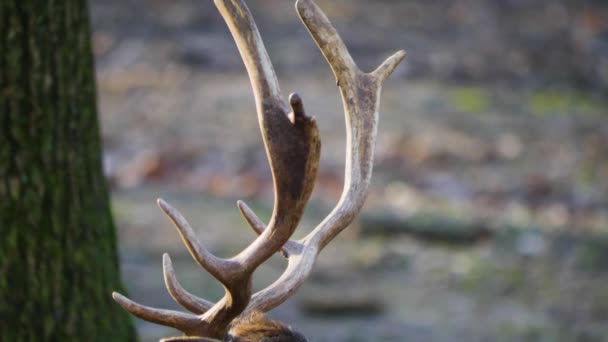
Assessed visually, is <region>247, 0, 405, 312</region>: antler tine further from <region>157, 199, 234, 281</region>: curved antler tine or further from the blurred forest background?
the blurred forest background

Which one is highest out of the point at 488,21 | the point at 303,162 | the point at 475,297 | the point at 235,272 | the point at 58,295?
the point at 303,162

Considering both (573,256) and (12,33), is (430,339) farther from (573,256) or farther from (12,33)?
(12,33)

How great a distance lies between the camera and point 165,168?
11.4 m

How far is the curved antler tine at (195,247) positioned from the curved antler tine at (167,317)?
0.16 metres

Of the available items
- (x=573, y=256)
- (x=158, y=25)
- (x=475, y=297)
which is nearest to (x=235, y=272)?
(x=475, y=297)

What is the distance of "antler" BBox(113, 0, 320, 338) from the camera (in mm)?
3406

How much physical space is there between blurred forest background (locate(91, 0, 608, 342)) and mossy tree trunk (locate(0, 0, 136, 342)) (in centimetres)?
300

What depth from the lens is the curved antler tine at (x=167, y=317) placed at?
345 cm

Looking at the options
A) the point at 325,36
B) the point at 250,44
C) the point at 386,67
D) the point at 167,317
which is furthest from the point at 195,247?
the point at 386,67

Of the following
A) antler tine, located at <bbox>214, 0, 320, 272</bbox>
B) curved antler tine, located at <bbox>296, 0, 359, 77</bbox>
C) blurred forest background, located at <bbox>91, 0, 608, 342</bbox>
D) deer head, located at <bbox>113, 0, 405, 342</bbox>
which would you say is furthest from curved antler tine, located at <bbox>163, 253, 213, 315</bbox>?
blurred forest background, located at <bbox>91, 0, 608, 342</bbox>

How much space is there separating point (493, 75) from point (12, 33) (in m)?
11.0

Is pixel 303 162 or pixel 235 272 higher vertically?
pixel 303 162

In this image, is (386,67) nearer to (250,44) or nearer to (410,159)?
(250,44)

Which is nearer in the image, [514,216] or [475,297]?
[475,297]
